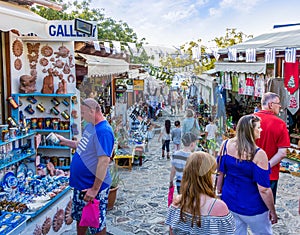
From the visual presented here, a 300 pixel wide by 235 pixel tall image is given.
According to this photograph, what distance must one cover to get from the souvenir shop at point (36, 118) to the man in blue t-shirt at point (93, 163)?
2.59 feet

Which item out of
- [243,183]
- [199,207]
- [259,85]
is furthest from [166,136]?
[199,207]

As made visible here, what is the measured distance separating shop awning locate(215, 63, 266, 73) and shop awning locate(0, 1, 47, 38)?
4203 millimetres

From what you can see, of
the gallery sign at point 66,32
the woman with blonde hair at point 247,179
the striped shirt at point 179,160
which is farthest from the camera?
the gallery sign at point 66,32

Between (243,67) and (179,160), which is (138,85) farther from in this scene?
(243,67)

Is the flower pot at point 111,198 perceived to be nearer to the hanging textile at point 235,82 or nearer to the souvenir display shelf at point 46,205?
the souvenir display shelf at point 46,205

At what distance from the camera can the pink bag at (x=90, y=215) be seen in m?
2.82

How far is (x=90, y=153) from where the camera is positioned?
9.31ft

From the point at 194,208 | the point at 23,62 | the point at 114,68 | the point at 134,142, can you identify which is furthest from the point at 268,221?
the point at 134,142

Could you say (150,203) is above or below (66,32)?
below

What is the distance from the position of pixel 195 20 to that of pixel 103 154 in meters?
1.29

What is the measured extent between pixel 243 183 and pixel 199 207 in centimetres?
74

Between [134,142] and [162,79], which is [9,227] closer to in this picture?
[162,79]

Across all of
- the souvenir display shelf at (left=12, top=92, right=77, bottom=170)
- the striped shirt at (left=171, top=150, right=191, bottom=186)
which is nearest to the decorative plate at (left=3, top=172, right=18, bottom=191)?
the souvenir display shelf at (left=12, top=92, right=77, bottom=170)

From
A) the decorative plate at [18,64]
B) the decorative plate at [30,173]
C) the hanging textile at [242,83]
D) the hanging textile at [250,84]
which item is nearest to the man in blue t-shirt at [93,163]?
the decorative plate at [30,173]
